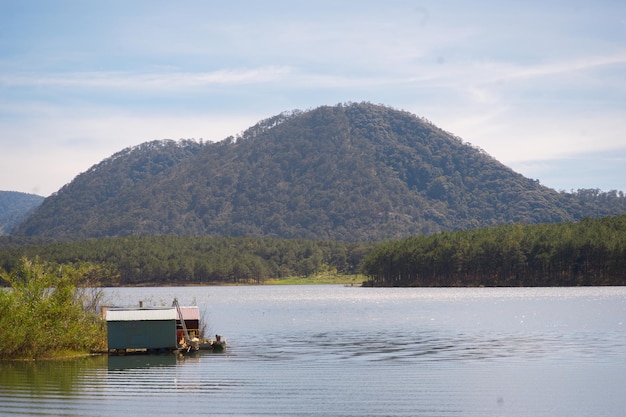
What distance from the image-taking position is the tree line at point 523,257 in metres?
166

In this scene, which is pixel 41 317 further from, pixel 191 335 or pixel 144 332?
pixel 191 335

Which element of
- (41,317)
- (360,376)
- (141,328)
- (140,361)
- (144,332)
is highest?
(41,317)

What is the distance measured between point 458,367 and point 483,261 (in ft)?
443

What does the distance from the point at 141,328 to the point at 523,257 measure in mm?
129043

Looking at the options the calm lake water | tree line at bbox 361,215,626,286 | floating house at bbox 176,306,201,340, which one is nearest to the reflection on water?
the calm lake water

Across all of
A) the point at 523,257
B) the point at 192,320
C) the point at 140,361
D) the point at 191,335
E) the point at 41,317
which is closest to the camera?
the point at 41,317

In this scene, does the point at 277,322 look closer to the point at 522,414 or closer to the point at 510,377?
the point at 510,377

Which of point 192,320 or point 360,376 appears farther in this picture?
point 192,320

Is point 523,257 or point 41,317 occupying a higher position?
point 523,257

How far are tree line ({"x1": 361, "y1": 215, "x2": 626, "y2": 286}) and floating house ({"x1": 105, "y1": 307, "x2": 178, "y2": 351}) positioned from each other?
120m

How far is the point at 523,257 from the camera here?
17588 cm

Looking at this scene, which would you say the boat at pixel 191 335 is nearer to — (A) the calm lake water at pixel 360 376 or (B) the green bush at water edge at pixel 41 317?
(A) the calm lake water at pixel 360 376

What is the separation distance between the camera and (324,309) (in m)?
121

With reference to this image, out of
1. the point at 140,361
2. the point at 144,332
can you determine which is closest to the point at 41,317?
the point at 140,361
